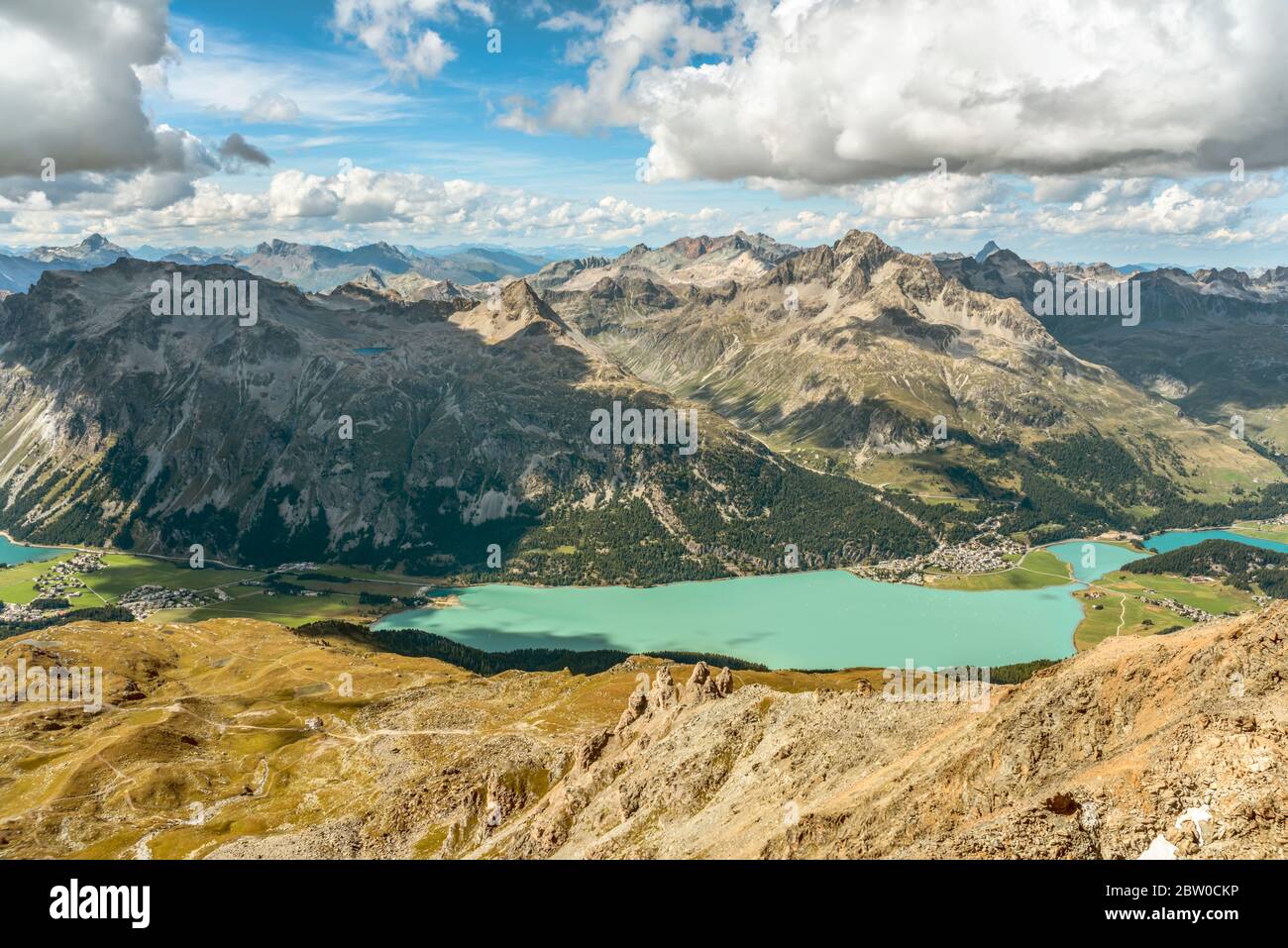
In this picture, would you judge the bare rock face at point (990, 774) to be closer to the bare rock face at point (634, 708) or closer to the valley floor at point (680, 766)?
the valley floor at point (680, 766)

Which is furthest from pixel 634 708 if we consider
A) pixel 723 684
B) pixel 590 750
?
pixel 723 684

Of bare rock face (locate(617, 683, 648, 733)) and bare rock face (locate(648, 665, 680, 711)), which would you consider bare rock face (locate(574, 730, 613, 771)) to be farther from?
bare rock face (locate(648, 665, 680, 711))

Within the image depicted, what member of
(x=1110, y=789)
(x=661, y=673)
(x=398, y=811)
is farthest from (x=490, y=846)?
(x=1110, y=789)

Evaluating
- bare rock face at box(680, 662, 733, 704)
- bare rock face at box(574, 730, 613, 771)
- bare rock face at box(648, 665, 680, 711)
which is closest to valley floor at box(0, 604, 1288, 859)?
bare rock face at box(574, 730, 613, 771)

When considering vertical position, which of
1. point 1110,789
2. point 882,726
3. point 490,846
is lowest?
point 490,846

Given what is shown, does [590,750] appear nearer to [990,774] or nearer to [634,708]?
[634,708]

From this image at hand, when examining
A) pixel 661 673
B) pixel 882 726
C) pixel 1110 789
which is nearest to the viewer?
pixel 1110 789

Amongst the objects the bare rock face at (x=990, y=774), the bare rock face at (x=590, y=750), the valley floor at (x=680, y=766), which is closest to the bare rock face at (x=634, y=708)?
the valley floor at (x=680, y=766)

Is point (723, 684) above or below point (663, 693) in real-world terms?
above

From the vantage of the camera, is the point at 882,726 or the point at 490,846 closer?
the point at 882,726
